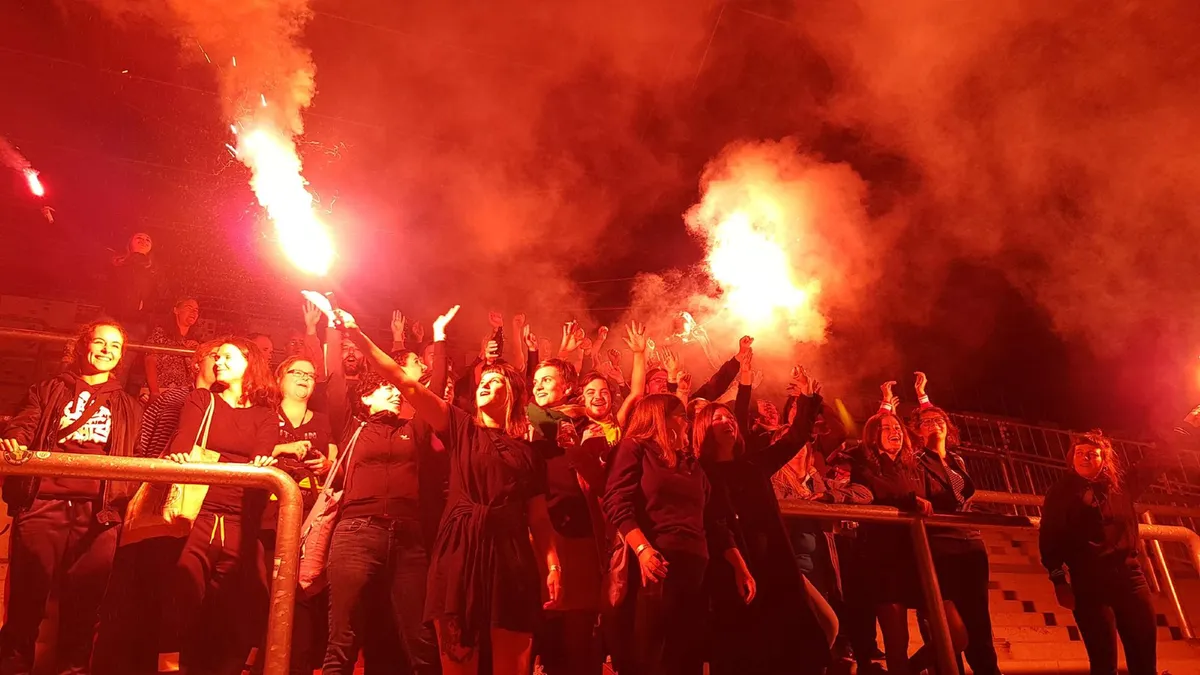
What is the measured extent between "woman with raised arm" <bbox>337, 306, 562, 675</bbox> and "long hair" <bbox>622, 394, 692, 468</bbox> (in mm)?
512

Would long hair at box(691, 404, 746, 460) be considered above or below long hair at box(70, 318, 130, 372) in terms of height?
below

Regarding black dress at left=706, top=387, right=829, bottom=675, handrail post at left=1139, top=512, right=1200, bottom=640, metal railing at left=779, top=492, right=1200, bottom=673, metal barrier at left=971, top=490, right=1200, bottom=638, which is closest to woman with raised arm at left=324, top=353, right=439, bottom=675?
black dress at left=706, top=387, right=829, bottom=675

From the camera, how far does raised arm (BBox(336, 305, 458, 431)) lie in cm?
313

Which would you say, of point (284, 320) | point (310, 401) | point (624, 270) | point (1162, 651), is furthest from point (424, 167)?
point (1162, 651)

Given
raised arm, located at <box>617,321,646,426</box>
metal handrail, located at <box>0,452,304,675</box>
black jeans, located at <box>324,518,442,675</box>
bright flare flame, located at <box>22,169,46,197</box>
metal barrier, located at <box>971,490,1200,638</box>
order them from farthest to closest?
1. bright flare flame, located at <box>22,169,46,197</box>
2. raised arm, located at <box>617,321,646,426</box>
3. metal barrier, located at <box>971,490,1200,638</box>
4. black jeans, located at <box>324,518,442,675</box>
5. metal handrail, located at <box>0,452,304,675</box>

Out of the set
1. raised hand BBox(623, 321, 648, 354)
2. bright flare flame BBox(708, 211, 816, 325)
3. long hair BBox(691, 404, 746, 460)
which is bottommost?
long hair BBox(691, 404, 746, 460)

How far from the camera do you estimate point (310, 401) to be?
14.8 ft

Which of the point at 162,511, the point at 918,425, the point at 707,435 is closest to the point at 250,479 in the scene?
the point at 162,511

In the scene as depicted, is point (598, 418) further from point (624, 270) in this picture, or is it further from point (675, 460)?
point (624, 270)

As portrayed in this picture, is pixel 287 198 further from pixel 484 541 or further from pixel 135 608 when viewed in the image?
pixel 484 541

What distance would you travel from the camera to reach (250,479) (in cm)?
253

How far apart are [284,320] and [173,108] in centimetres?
327

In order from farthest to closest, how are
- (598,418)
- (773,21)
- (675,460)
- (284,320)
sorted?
(284,320)
(773,21)
(598,418)
(675,460)

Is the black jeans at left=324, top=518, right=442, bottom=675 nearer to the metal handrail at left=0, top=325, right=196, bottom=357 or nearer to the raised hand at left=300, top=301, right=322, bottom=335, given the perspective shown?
the raised hand at left=300, top=301, right=322, bottom=335
